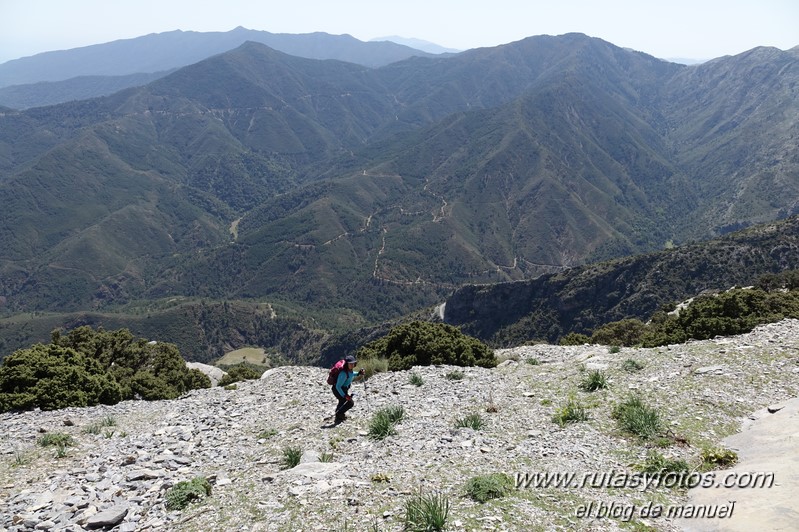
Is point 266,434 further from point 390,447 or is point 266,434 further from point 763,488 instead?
point 763,488

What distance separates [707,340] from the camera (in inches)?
878

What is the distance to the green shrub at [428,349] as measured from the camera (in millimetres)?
24422

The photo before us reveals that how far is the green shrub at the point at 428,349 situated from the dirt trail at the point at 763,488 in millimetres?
13303

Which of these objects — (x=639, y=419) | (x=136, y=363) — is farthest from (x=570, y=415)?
(x=136, y=363)

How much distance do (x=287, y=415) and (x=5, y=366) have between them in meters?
14.7

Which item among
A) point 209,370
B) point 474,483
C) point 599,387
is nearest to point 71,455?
point 474,483

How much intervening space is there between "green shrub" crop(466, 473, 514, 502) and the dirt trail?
3.39 m

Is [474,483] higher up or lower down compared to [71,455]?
higher up

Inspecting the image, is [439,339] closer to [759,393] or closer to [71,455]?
[759,393]

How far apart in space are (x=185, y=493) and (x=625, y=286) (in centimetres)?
11303

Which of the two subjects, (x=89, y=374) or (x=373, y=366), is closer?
(x=89, y=374)

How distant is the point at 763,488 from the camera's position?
9445mm

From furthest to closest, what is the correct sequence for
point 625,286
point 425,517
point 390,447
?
1. point 625,286
2. point 390,447
3. point 425,517

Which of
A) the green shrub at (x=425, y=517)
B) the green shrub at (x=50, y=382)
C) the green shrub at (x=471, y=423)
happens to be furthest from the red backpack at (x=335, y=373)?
the green shrub at (x=50, y=382)
